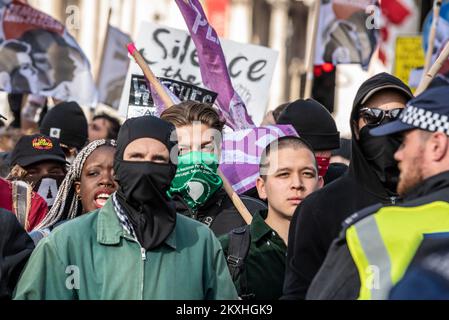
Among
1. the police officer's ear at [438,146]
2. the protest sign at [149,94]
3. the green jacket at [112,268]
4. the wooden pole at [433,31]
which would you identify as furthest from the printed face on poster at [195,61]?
the police officer's ear at [438,146]

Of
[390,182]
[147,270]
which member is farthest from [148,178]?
[390,182]

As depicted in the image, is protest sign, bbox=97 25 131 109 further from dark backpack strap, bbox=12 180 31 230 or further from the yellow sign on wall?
dark backpack strap, bbox=12 180 31 230

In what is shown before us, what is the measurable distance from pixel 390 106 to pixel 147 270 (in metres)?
1.63

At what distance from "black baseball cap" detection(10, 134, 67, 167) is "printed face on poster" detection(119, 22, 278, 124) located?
2.70m

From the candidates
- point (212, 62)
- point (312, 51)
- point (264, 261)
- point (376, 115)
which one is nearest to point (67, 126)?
point (212, 62)

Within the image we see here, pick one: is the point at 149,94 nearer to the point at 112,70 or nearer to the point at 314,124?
the point at 314,124

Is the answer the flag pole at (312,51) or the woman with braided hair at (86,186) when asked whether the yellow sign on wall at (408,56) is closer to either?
the flag pole at (312,51)

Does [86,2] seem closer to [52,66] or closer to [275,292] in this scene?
[52,66]

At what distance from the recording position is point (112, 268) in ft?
18.2

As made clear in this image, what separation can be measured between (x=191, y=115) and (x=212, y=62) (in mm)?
1855

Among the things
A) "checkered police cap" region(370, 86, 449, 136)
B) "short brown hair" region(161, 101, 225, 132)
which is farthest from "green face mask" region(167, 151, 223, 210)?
"checkered police cap" region(370, 86, 449, 136)

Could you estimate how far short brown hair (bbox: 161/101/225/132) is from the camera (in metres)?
7.61

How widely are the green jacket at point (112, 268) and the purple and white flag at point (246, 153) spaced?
2698 mm

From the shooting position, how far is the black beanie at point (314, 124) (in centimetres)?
848
